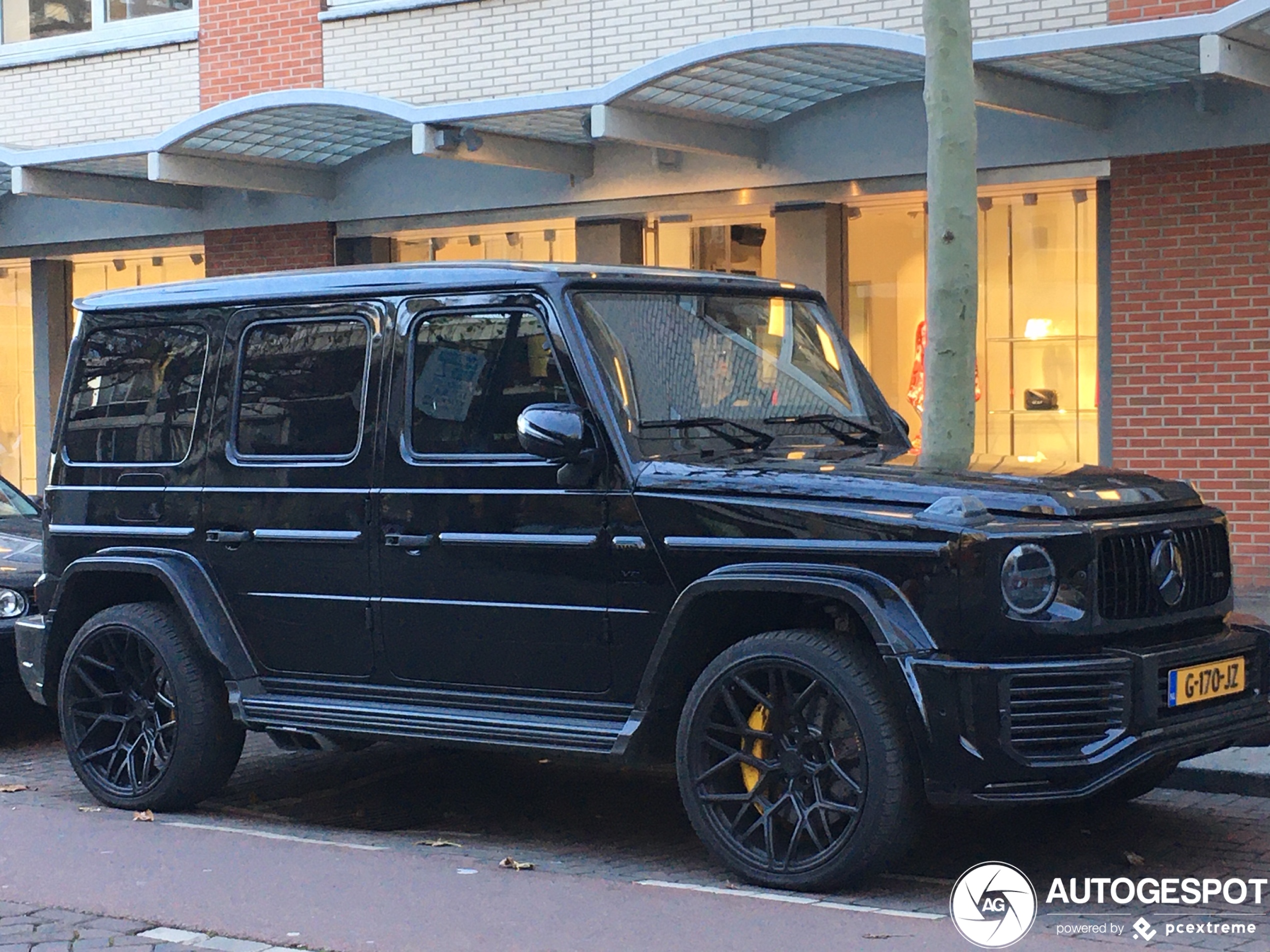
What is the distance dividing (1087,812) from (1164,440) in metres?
6.58

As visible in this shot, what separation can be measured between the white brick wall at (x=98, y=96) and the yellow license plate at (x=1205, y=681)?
13394 mm

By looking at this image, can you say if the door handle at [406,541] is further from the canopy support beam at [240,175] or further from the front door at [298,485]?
the canopy support beam at [240,175]

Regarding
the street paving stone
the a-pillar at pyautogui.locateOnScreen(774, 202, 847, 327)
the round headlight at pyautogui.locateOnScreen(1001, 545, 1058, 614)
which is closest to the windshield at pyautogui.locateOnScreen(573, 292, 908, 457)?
the round headlight at pyautogui.locateOnScreen(1001, 545, 1058, 614)

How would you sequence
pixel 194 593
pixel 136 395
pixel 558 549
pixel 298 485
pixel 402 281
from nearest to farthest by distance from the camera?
pixel 558 549
pixel 402 281
pixel 298 485
pixel 194 593
pixel 136 395

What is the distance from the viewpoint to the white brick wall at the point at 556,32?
12953 mm

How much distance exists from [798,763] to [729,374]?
61.9 inches

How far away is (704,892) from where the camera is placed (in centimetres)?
575

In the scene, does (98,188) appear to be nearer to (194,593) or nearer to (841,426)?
(194,593)

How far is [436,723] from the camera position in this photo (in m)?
6.50

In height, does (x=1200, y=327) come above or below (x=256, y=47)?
below

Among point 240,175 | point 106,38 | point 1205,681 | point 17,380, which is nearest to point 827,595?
point 1205,681

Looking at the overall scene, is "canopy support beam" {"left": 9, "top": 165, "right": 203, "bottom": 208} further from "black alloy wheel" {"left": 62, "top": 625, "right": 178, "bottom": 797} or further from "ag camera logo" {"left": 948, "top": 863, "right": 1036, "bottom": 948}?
"ag camera logo" {"left": 948, "top": 863, "right": 1036, "bottom": 948}

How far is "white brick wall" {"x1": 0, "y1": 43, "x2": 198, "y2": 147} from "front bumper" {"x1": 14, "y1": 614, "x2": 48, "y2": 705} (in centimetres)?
1036

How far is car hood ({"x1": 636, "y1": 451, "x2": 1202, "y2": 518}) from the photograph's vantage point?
5.55m
